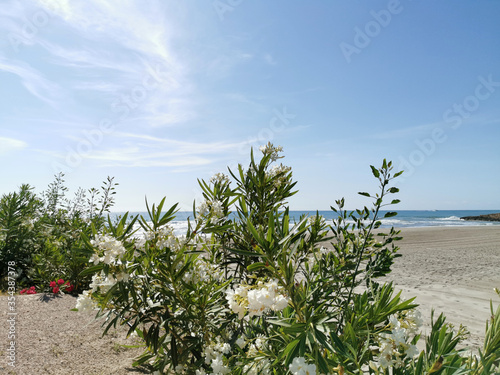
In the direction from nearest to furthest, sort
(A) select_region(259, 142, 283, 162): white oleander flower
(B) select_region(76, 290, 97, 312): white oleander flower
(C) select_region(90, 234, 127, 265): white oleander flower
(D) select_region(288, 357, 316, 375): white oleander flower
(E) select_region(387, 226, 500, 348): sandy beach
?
(D) select_region(288, 357, 316, 375): white oleander flower, (C) select_region(90, 234, 127, 265): white oleander flower, (B) select_region(76, 290, 97, 312): white oleander flower, (A) select_region(259, 142, 283, 162): white oleander flower, (E) select_region(387, 226, 500, 348): sandy beach

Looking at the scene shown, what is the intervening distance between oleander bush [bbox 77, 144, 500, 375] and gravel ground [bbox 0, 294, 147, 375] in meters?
1.10

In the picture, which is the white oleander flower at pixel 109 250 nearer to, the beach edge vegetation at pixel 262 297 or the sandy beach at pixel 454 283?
the beach edge vegetation at pixel 262 297

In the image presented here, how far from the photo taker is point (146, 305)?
1.88m

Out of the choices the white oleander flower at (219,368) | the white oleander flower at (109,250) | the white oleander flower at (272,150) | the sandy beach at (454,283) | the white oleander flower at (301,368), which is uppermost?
the white oleander flower at (272,150)

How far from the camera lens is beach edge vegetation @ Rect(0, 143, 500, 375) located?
1150mm

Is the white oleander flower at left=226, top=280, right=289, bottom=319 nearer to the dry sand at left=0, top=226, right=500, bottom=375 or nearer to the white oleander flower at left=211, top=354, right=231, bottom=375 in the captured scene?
the white oleander flower at left=211, top=354, right=231, bottom=375

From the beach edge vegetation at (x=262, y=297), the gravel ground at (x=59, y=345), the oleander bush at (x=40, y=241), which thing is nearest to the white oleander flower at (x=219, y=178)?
the beach edge vegetation at (x=262, y=297)

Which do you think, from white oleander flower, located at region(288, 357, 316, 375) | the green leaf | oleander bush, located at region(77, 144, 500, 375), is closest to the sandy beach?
oleander bush, located at region(77, 144, 500, 375)

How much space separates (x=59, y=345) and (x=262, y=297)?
3.26 meters

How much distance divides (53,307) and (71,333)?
39.3 inches

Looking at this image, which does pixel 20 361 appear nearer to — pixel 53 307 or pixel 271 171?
pixel 53 307

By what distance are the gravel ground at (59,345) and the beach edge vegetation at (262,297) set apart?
1093 mm

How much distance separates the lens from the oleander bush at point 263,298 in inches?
45.3

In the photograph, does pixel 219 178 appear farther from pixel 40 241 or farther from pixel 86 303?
pixel 40 241
